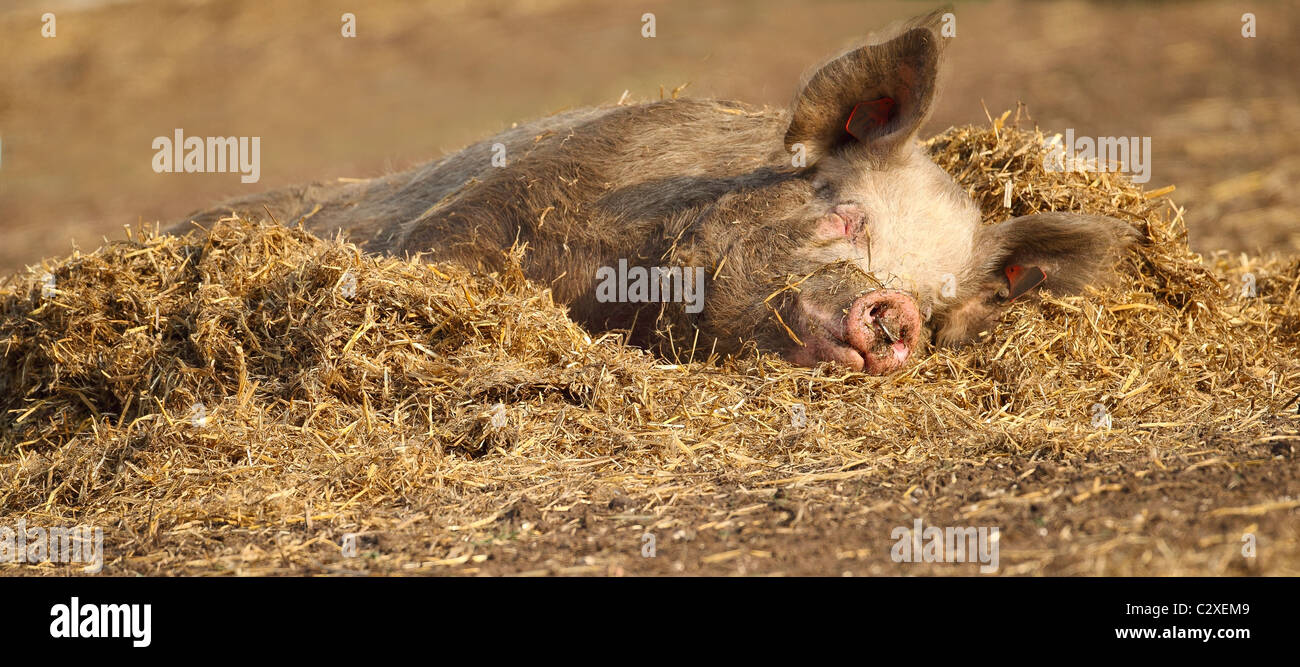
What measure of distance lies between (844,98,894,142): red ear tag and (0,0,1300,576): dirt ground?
1.20 meters

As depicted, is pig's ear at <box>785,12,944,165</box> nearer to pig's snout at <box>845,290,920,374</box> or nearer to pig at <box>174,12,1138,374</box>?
pig at <box>174,12,1138,374</box>

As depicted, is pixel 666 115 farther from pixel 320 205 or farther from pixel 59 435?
pixel 59 435

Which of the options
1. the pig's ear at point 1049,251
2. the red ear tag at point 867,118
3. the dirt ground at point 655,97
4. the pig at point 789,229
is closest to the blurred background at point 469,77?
the dirt ground at point 655,97

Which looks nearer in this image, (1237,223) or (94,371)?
(94,371)

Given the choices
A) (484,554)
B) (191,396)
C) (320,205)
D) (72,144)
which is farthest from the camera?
(72,144)

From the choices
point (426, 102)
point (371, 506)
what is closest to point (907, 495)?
point (371, 506)

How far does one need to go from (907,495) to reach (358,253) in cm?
230

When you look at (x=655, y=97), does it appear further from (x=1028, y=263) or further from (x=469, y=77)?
(x=1028, y=263)

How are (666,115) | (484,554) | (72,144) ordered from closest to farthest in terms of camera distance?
(484,554) → (666,115) → (72,144)

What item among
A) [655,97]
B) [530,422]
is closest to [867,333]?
[530,422]

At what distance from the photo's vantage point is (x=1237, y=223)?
781 centimetres

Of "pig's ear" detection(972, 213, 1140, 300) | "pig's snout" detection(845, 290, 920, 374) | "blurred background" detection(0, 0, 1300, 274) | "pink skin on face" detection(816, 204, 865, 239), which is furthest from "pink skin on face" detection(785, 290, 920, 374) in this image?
"blurred background" detection(0, 0, 1300, 274)

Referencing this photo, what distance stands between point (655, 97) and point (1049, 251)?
21.8 ft

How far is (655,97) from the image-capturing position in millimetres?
11086
